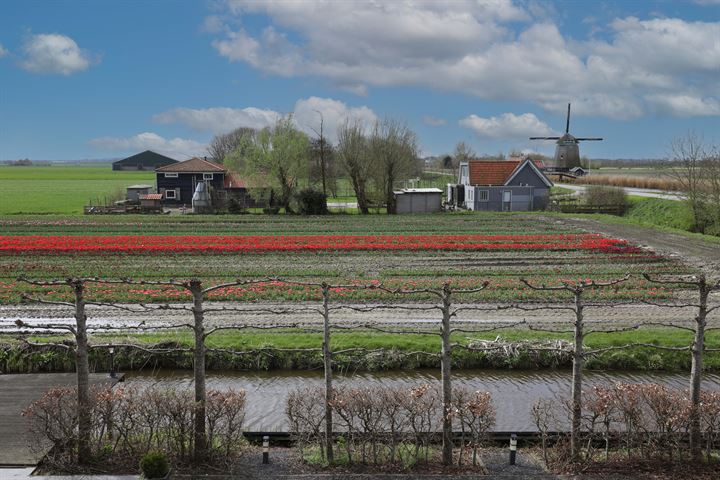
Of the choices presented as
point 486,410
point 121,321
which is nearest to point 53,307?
point 121,321

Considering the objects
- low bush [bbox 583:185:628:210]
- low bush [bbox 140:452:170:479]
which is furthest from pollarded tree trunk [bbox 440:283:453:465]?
low bush [bbox 583:185:628:210]

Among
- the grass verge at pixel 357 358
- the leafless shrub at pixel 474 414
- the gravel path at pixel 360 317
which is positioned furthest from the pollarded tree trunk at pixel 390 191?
the leafless shrub at pixel 474 414

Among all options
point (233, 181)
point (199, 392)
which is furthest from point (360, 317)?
point (233, 181)

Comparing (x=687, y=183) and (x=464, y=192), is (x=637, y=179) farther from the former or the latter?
(x=687, y=183)

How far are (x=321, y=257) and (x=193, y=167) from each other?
37748mm

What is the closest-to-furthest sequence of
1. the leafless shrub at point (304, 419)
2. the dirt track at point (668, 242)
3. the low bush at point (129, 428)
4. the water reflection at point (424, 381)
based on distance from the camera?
1. the low bush at point (129, 428)
2. the leafless shrub at point (304, 419)
3. the water reflection at point (424, 381)
4. the dirt track at point (668, 242)

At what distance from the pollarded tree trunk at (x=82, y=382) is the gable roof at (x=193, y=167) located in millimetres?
54427

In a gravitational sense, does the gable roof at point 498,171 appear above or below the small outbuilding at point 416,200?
above

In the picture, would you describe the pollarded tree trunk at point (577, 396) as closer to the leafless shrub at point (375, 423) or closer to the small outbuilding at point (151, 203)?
the leafless shrub at point (375, 423)

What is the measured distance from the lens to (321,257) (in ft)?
98.4

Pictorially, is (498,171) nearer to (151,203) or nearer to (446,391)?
(151,203)

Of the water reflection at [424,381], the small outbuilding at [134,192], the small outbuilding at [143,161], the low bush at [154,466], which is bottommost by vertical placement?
the water reflection at [424,381]

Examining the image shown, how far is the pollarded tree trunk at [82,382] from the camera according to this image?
9.37 m

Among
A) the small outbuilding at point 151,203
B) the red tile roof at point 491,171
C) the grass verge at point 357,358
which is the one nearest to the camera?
the grass verge at point 357,358
